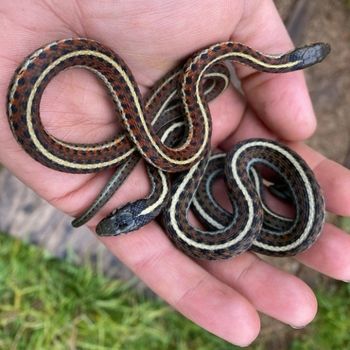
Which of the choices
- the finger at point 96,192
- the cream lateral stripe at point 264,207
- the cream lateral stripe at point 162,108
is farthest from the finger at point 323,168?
the finger at point 96,192

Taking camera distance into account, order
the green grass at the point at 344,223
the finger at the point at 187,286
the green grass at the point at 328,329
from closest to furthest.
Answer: the finger at the point at 187,286 → the green grass at the point at 328,329 → the green grass at the point at 344,223

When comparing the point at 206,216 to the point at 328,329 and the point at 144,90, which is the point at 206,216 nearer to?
the point at 144,90

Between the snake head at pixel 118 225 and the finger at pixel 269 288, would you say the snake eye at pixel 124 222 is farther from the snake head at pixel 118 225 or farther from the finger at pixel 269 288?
the finger at pixel 269 288

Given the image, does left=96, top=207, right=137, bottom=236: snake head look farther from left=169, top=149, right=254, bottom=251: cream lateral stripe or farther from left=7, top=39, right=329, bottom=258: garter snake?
left=169, top=149, right=254, bottom=251: cream lateral stripe

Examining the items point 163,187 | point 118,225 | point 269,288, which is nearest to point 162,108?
point 163,187

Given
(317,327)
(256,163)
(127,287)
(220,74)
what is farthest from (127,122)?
(317,327)

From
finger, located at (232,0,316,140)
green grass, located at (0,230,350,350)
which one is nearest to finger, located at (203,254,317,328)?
finger, located at (232,0,316,140)

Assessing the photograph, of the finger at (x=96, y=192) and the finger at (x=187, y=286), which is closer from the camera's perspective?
the finger at (x=187, y=286)

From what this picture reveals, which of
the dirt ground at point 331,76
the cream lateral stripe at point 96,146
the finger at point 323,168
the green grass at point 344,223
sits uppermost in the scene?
the cream lateral stripe at point 96,146

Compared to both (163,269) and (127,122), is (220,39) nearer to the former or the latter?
(127,122)
